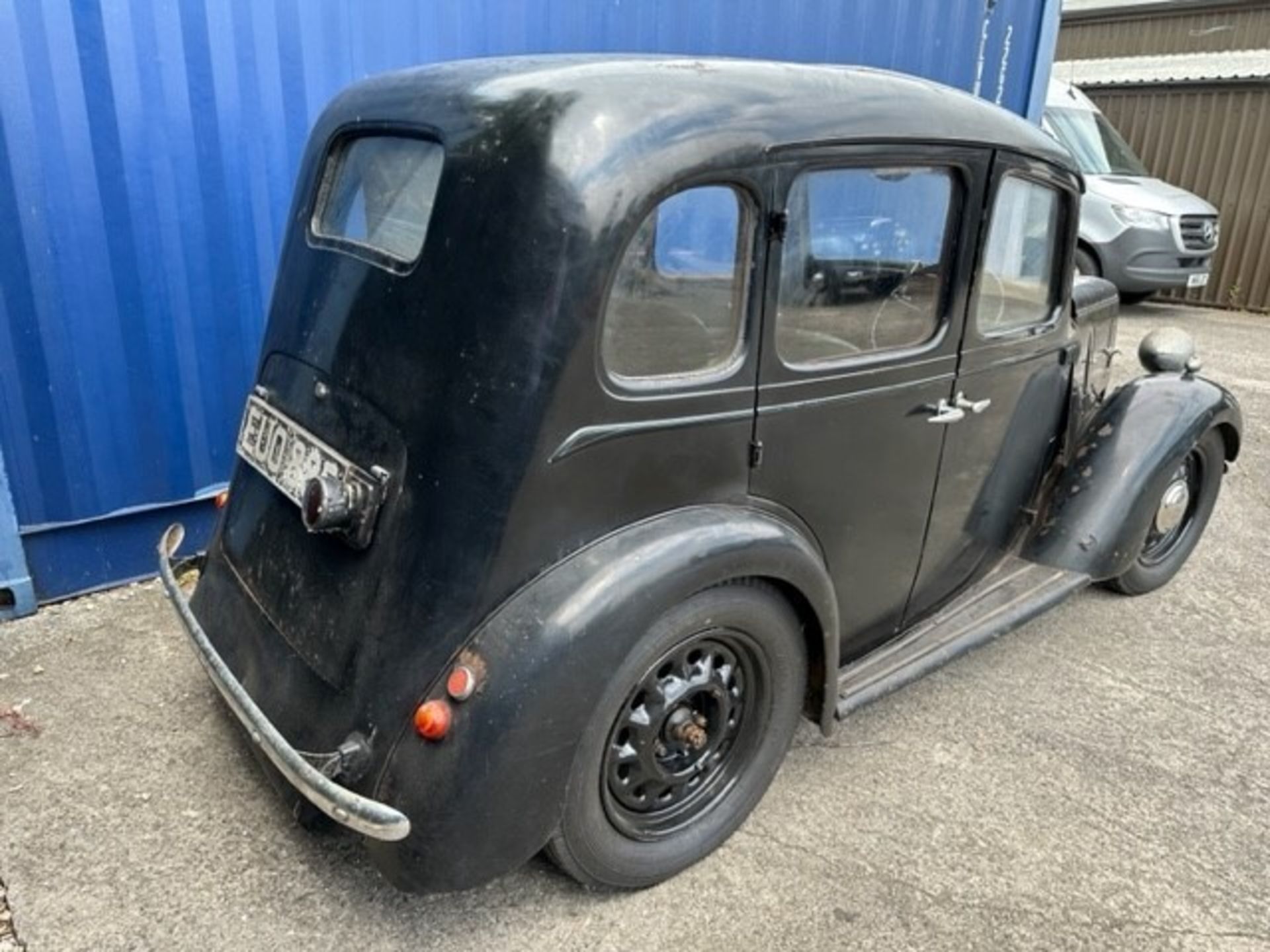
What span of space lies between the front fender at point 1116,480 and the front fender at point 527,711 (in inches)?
71.3

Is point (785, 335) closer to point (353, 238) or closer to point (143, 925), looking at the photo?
point (353, 238)

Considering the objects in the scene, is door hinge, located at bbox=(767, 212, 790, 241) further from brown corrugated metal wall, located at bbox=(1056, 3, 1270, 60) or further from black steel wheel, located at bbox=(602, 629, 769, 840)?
brown corrugated metal wall, located at bbox=(1056, 3, 1270, 60)

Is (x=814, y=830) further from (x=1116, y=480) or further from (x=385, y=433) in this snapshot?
(x=1116, y=480)

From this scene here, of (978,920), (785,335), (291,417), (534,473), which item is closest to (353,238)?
(291,417)

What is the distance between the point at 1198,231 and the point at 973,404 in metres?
8.79

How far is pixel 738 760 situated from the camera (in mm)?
2625

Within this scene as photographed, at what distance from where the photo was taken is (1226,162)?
1097cm

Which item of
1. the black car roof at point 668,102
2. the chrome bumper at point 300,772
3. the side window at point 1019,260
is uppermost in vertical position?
Result: the black car roof at point 668,102

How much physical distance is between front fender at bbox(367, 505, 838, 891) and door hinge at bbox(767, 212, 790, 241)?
2.34 feet

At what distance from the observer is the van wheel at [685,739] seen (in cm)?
223

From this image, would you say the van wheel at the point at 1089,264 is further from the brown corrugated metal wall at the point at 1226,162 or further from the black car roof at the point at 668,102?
the black car roof at the point at 668,102

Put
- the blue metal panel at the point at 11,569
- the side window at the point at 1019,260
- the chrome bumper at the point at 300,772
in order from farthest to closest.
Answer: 1. the blue metal panel at the point at 11,569
2. the side window at the point at 1019,260
3. the chrome bumper at the point at 300,772

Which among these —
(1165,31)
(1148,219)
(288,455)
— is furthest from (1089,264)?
(288,455)

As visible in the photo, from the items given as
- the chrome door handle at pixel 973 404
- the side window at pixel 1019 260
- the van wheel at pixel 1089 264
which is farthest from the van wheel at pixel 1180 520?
the van wheel at pixel 1089 264
